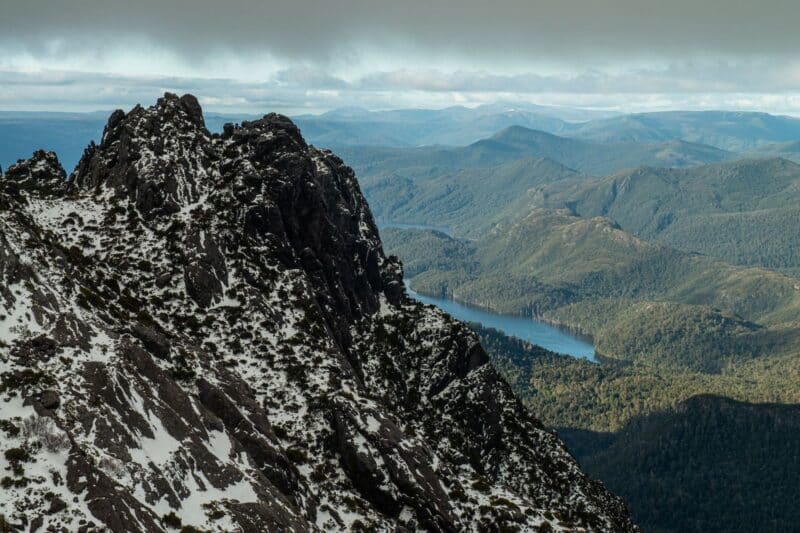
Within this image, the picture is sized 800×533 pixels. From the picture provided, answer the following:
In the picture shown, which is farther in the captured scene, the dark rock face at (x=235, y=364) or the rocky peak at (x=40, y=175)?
the rocky peak at (x=40, y=175)

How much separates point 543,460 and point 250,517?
235ft

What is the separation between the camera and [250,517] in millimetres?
61312

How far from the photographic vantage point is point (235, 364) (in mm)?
90438

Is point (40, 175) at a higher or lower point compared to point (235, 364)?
higher

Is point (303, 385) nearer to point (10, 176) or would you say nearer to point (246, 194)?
point (246, 194)

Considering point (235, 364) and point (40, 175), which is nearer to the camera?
point (235, 364)

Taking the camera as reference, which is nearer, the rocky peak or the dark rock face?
the dark rock face

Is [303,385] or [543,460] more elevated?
[303,385]

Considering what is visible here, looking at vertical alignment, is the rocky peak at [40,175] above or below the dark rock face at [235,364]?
above

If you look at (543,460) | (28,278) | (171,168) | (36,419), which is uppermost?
(171,168)

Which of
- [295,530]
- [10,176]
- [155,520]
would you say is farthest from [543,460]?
[10,176]

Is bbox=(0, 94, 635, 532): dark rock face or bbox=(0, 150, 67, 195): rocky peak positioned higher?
bbox=(0, 150, 67, 195): rocky peak

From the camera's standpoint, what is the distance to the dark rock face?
194 ft

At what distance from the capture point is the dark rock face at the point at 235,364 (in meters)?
59.3
